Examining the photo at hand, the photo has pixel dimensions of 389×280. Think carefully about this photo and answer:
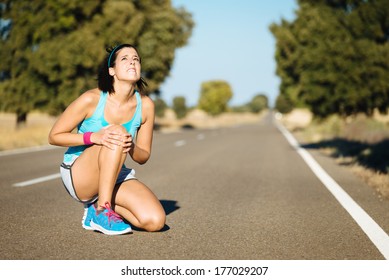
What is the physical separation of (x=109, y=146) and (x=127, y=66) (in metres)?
0.76

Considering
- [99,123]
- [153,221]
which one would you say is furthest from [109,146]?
[153,221]

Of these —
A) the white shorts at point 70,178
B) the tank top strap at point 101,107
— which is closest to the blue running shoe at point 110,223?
the white shorts at point 70,178

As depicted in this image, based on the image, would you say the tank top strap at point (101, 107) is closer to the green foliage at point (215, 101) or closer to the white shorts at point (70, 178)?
the white shorts at point (70, 178)

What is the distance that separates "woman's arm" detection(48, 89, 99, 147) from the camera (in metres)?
4.37

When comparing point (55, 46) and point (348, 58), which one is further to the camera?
point (55, 46)

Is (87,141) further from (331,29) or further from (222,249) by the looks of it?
(331,29)

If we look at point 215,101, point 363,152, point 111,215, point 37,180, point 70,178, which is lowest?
point 215,101

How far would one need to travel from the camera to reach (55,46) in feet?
85.1

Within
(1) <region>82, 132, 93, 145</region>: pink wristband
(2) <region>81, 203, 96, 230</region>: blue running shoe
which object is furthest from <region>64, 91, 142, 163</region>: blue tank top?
(2) <region>81, 203, 96, 230</region>: blue running shoe

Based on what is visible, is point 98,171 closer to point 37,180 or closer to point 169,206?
point 169,206

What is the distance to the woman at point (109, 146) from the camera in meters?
4.36

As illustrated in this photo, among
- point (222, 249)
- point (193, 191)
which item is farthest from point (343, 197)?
point (222, 249)

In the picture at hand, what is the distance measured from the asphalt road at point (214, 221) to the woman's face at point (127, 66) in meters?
1.49

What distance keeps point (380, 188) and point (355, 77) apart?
588 centimetres
